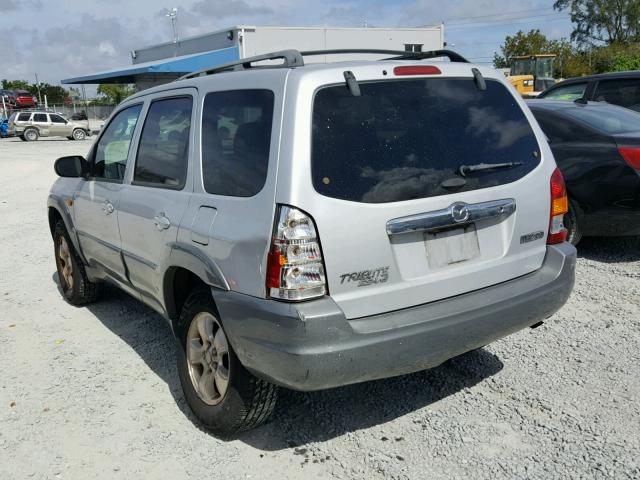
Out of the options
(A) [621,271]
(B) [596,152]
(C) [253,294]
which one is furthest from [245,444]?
(B) [596,152]

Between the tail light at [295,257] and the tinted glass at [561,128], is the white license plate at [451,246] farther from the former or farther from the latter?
the tinted glass at [561,128]

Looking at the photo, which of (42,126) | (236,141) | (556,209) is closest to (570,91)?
(556,209)

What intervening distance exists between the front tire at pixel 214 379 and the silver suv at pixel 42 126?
117 feet

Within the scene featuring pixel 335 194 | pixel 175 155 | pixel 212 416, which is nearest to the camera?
pixel 335 194

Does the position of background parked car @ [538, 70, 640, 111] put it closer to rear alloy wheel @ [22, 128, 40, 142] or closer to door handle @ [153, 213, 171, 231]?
door handle @ [153, 213, 171, 231]

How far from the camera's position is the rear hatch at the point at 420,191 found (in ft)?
8.89

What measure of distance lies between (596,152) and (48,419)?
17.3 feet

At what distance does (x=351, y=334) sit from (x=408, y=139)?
37.4 inches

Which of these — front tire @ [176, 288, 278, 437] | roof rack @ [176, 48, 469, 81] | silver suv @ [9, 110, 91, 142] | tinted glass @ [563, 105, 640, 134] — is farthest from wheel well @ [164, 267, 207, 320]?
silver suv @ [9, 110, 91, 142]

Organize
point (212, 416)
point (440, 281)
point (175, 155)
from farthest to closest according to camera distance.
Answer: point (175, 155) → point (212, 416) → point (440, 281)

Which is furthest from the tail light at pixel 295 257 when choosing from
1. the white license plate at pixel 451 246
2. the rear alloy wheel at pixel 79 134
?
the rear alloy wheel at pixel 79 134

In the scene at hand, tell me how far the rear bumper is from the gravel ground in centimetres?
54

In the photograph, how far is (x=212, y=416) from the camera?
10.6 ft

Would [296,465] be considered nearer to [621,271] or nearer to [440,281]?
[440,281]
